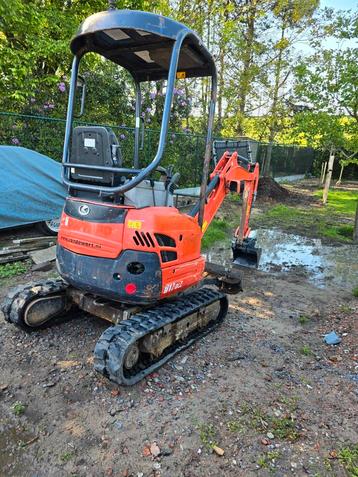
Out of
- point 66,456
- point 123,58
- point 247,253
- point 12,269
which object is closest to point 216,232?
point 247,253

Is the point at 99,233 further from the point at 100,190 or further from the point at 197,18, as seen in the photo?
the point at 197,18

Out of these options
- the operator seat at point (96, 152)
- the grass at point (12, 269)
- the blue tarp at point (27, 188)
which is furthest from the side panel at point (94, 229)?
the blue tarp at point (27, 188)

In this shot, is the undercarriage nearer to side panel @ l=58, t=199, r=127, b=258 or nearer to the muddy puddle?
side panel @ l=58, t=199, r=127, b=258

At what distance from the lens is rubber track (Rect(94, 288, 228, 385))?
2883mm

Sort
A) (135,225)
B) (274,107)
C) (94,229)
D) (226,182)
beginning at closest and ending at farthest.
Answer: (135,225) < (94,229) < (226,182) < (274,107)

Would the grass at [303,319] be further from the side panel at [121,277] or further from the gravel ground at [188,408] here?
the side panel at [121,277]

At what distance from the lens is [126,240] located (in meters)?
3.09

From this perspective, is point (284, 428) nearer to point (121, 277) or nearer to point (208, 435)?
point (208, 435)

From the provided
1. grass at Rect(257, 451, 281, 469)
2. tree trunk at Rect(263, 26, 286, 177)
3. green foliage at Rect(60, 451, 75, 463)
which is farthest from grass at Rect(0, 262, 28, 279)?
tree trunk at Rect(263, 26, 286, 177)

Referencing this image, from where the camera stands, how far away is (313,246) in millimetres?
8195

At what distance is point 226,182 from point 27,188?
11.7 ft

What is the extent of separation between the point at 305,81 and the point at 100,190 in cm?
680

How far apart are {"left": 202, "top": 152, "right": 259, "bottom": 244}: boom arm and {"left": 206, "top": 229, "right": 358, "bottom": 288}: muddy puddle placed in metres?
1.18

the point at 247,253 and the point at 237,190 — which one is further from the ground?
the point at 237,190
